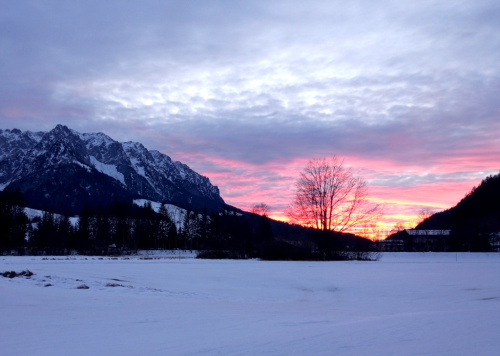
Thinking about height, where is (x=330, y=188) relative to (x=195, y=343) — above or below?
above

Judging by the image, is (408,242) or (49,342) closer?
(49,342)

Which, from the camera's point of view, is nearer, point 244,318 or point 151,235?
point 244,318

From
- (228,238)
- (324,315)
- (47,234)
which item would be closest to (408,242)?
(228,238)


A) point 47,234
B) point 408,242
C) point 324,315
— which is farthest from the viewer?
point 408,242

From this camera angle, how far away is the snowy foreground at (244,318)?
7.59 meters

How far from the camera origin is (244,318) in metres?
11.4

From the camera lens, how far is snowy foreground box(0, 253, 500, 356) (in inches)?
299

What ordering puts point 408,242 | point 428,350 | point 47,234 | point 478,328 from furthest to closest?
point 408,242
point 47,234
point 478,328
point 428,350

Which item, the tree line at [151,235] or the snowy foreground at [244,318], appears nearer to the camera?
the snowy foreground at [244,318]

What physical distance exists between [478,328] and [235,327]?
540 cm

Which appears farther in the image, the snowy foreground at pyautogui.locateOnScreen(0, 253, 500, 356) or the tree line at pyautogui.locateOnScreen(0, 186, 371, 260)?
the tree line at pyautogui.locateOnScreen(0, 186, 371, 260)

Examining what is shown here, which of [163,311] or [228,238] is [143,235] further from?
[163,311]

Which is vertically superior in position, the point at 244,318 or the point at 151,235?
the point at 151,235

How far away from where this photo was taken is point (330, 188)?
4966 cm
